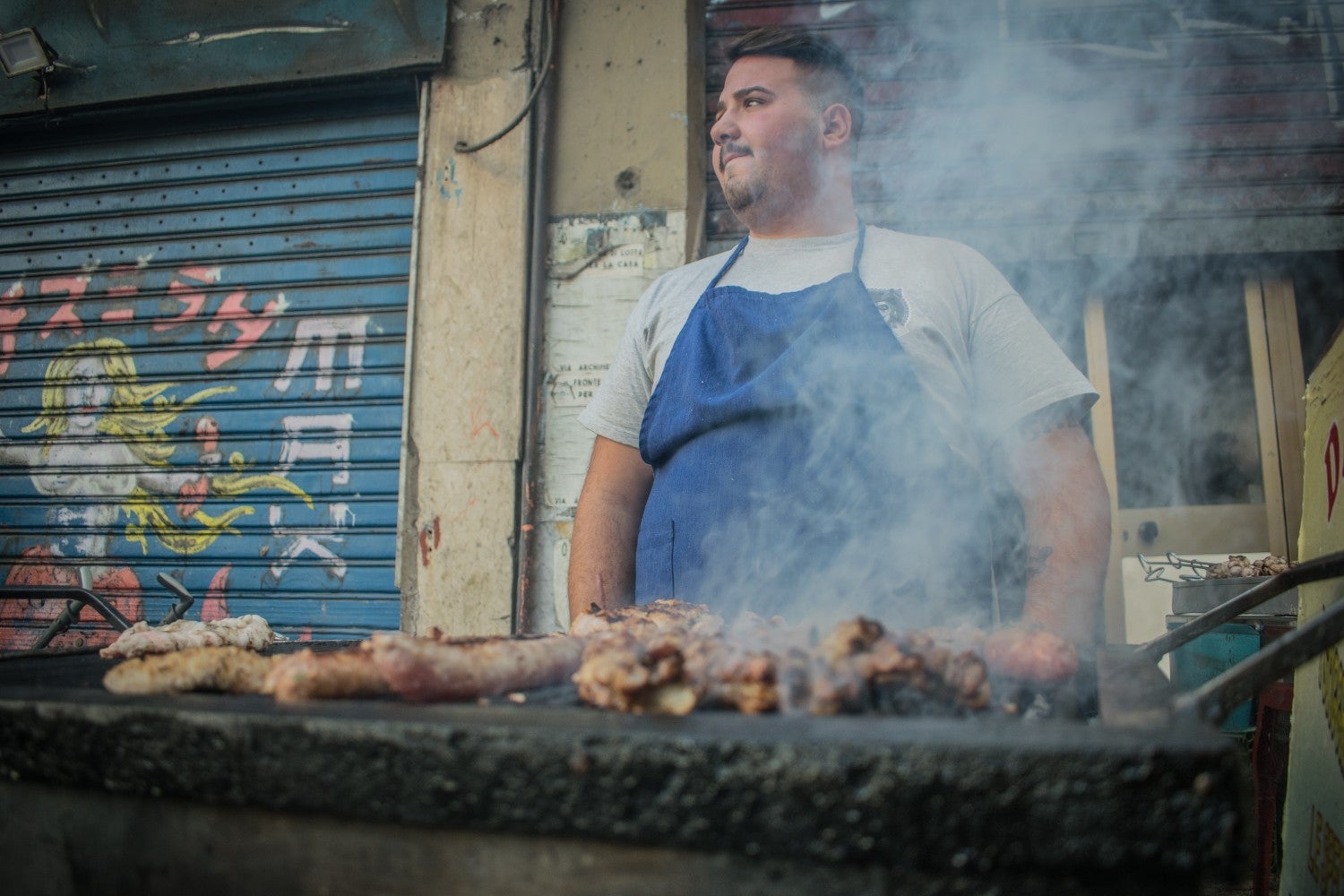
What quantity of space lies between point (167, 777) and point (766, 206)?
2.38m

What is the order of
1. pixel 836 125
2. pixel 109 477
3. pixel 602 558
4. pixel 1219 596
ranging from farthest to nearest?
pixel 109 477 < pixel 1219 596 < pixel 836 125 < pixel 602 558

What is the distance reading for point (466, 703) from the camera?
1.33 m

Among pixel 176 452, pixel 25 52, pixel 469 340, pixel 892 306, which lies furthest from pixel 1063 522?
pixel 25 52

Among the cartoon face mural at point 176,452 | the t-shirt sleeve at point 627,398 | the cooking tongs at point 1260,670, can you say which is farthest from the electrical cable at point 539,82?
the cooking tongs at point 1260,670

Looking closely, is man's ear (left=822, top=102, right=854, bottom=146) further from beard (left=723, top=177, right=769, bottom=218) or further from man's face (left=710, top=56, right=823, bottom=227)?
beard (left=723, top=177, right=769, bottom=218)

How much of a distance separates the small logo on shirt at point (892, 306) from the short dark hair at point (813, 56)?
0.82m

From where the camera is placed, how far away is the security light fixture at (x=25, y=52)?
5.55 m

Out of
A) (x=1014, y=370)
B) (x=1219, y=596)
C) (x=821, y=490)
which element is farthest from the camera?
(x=1219, y=596)

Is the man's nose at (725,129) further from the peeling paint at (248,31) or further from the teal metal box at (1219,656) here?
the peeling paint at (248,31)

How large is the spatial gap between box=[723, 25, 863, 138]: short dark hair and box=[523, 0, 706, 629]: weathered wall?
5.89 feet

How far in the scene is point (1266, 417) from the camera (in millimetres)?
4941

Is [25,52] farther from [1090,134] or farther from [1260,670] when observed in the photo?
[1260,670]

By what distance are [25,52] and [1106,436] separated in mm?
7111

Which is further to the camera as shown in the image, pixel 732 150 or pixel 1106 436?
pixel 1106 436
